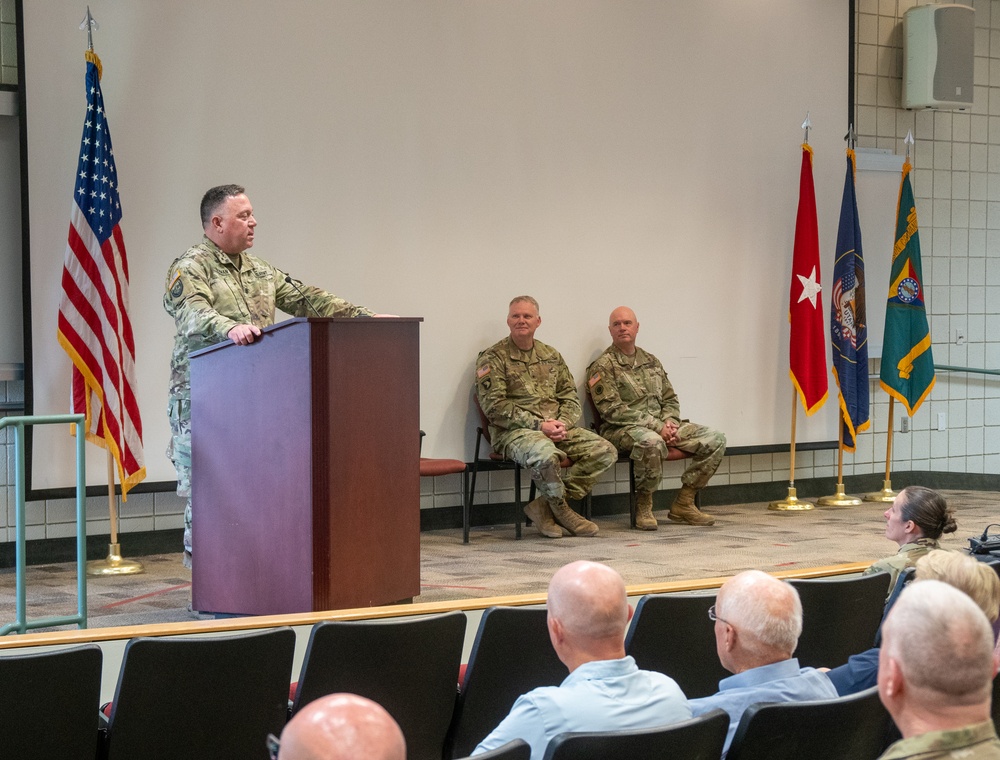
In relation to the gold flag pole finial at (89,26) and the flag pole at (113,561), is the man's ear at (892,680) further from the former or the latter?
the gold flag pole finial at (89,26)

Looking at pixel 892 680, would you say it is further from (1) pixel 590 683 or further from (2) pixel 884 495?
(2) pixel 884 495

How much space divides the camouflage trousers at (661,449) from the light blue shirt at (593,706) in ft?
14.8

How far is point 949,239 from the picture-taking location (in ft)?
28.4

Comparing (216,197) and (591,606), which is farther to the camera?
(216,197)

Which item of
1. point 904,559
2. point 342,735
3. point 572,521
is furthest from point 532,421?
point 342,735

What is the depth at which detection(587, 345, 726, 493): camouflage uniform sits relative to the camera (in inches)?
265

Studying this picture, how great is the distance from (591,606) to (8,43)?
15.1ft

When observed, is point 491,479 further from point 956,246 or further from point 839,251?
point 956,246

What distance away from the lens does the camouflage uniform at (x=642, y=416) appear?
22.0 feet

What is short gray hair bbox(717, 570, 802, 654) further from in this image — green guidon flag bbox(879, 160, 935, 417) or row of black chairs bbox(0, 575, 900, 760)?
green guidon flag bbox(879, 160, 935, 417)

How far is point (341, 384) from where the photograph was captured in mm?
3545

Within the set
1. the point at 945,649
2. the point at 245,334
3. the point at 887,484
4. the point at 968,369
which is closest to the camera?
the point at 945,649

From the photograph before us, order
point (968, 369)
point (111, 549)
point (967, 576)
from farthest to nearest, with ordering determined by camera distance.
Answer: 1. point (968, 369)
2. point (111, 549)
3. point (967, 576)

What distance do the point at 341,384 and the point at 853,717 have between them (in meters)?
1.87
